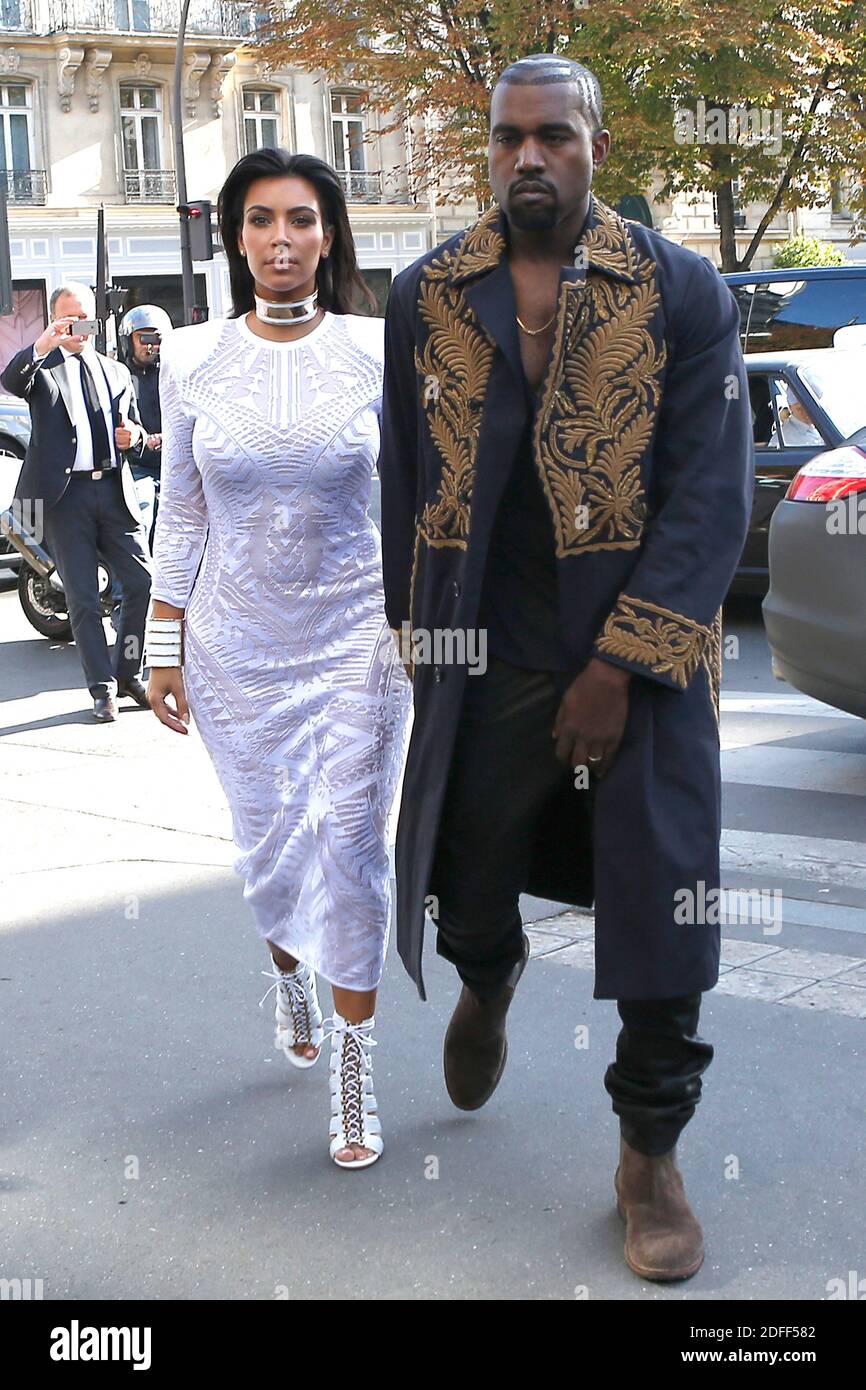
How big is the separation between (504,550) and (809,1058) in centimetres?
159

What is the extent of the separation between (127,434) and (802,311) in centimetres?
529

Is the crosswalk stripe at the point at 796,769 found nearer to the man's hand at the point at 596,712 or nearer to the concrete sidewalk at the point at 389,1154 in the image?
the concrete sidewalk at the point at 389,1154

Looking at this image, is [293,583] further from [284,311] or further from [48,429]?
[48,429]

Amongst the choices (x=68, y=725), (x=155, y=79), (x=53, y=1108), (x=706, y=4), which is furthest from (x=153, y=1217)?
(x=155, y=79)

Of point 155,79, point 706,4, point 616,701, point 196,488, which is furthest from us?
point 155,79

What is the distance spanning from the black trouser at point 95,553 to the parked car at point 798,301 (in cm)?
503

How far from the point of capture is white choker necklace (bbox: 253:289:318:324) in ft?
13.3

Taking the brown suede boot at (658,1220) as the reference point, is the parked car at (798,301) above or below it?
above

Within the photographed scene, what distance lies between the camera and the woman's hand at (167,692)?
4113 millimetres

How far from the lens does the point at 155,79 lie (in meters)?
40.6

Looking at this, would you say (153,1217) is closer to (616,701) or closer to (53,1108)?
(53,1108)

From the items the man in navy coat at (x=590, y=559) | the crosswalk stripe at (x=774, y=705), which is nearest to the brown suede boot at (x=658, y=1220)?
the man in navy coat at (x=590, y=559)

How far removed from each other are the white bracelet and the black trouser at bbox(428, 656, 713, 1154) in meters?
0.95
